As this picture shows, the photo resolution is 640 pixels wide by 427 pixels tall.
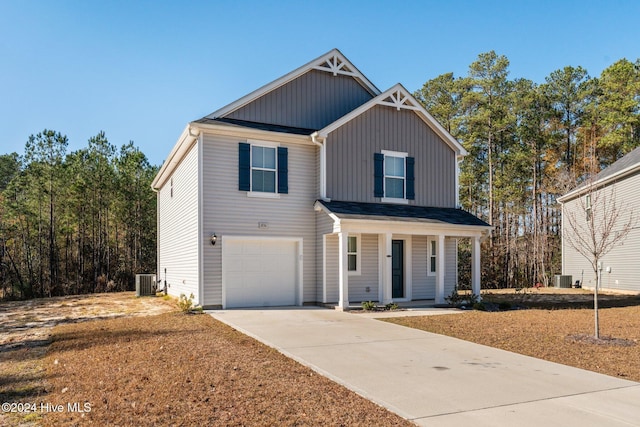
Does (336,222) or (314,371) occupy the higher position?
Result: (336,222)

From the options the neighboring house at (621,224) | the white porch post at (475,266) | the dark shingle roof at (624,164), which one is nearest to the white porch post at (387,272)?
the white porch post at (475,266)

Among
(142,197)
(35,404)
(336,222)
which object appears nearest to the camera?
(35,404)

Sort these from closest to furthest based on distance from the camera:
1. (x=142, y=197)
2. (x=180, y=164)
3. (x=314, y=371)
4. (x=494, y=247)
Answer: (x=314, y=371)
(x=180, y=164)
(x=142, y=197)
(x=494, y=247)

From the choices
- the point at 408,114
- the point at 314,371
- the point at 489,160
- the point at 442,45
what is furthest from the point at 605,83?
the point at 314,371

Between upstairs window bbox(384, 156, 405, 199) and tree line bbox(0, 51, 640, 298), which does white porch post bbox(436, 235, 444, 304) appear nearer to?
upstairs window bbox(384, 156, 405, 199)

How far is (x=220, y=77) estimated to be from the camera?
1493cm

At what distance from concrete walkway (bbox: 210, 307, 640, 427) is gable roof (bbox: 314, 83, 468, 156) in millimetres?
7052

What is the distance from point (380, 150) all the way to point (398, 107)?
158 centimetres

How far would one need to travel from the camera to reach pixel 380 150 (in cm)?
1530

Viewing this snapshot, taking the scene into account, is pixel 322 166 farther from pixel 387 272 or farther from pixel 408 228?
pixel 387 272

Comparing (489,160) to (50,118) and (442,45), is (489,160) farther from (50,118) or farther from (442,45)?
(50,118)

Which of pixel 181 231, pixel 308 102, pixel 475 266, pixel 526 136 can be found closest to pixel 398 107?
pixel 308 102

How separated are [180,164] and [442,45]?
10.3 metres

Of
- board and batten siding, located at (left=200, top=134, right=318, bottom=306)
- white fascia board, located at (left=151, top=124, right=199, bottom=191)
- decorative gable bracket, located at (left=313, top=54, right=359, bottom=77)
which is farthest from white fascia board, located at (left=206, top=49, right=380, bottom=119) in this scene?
board and batten siding, located at (left=200, top=134, right=318, bottom=306)
